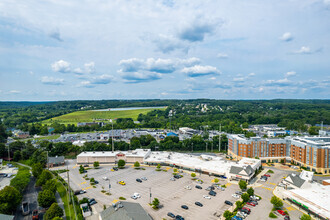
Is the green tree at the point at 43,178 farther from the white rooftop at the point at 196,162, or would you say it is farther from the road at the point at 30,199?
the white rooftop at the point at 196,162

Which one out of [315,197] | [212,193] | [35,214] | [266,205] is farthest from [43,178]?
[315,197]

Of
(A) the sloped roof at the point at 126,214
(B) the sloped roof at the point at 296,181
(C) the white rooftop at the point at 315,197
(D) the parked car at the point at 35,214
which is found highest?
(A) the sloped roof at the point at 126,214

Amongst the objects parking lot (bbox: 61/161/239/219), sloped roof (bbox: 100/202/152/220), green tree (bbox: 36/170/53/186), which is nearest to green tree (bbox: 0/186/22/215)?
green tree (bbox: 36/170/53/186)

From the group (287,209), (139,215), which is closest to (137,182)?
(139,215)

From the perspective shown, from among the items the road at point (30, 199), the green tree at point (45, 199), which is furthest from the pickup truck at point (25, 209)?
the green tree at point (45, 199)

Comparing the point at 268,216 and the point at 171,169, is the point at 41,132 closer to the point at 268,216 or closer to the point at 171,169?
the point at 171,169

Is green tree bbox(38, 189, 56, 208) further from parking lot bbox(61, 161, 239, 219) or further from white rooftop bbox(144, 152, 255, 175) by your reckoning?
white rooftop bbox(144, 152, 255, 175)
